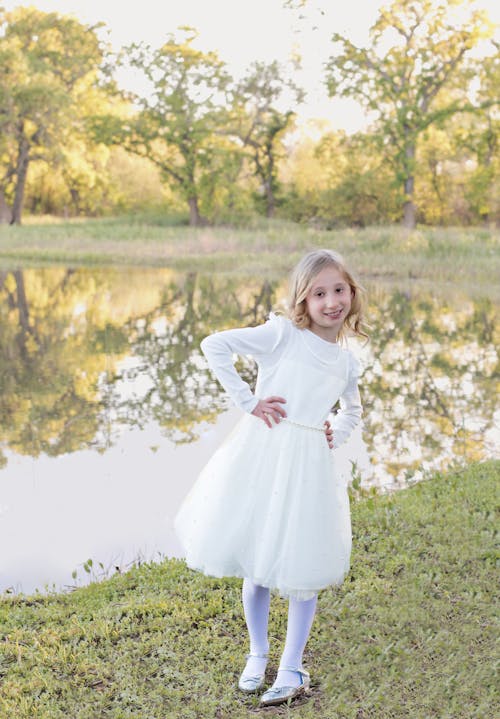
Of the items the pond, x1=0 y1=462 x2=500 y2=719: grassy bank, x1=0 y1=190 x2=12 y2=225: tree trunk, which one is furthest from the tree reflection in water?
x1=0 y1=190 x2=12 y2=225: tree trunk

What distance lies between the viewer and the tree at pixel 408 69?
35500 millimetres

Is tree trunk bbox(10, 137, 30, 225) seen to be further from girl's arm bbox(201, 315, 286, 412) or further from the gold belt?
the gold belt

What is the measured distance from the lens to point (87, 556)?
5.39 meters

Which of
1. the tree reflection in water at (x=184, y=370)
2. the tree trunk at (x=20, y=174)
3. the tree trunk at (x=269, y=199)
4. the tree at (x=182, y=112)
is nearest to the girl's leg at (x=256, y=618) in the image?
the tree reflection in water at (x=184, y=370)

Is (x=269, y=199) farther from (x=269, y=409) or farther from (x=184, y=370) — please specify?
(x=269, y=409)

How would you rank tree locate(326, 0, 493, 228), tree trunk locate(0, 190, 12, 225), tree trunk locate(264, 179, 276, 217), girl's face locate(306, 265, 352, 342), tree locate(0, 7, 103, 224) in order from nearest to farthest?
girl's face locate(306, 265, 352, 342) < tree locate(326, 0, 493, 228) < tree locate(0, 7, 103, 224) < tree trunk locate(264, 179, 276, 217) < tree trunk locate(0, 190, 12, 225)

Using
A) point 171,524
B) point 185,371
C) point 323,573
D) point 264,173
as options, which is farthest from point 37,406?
point 264,173

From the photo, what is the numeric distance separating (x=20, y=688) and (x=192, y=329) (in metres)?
11.0

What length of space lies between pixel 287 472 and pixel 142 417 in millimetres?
5459

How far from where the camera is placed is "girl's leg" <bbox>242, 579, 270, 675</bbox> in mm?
3619

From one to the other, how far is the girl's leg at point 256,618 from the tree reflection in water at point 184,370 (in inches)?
122

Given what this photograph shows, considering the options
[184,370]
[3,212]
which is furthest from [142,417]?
[3,212]

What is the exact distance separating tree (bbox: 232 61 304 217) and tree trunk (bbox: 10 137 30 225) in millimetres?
11714

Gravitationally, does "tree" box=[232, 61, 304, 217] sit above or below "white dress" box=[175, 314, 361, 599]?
above
